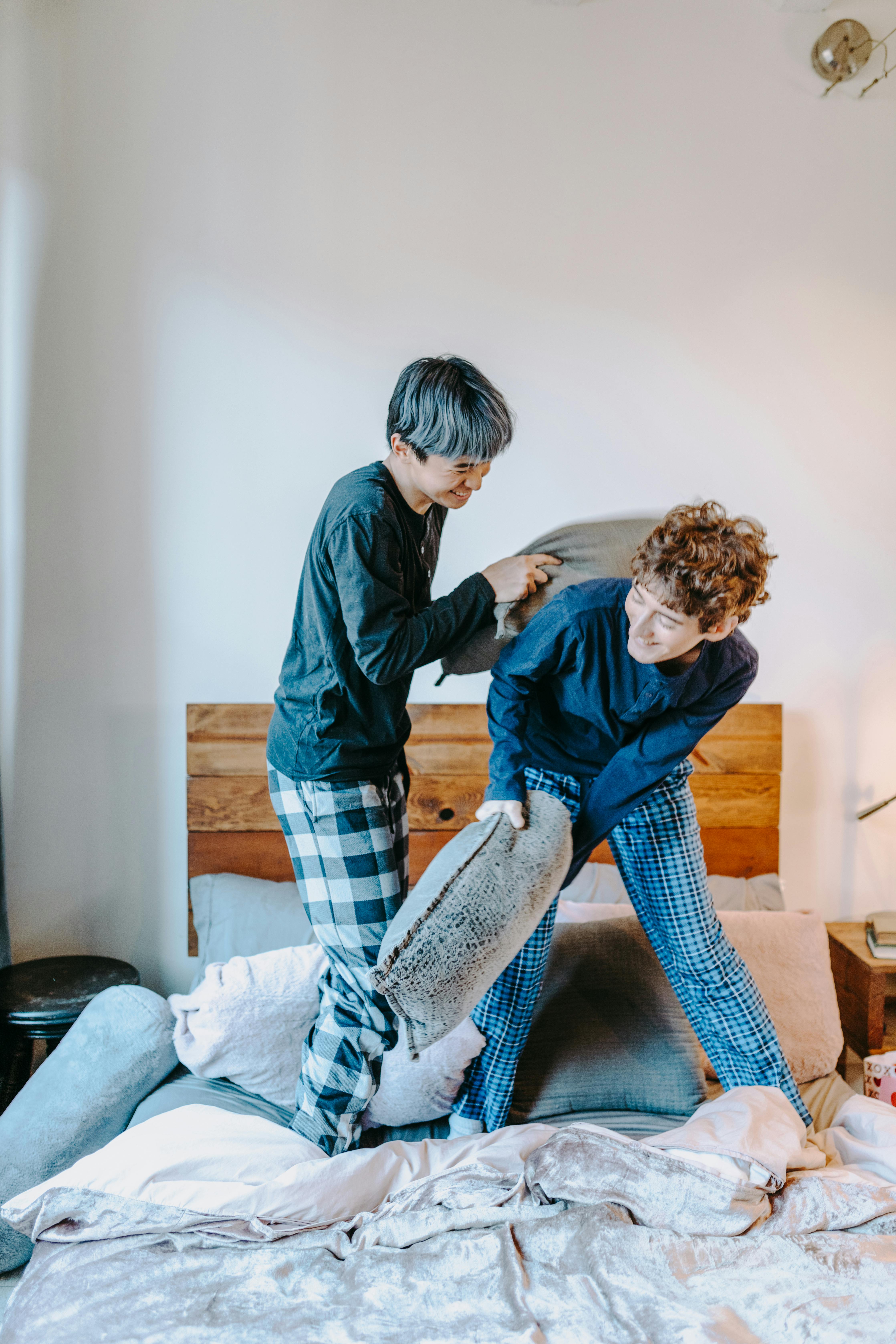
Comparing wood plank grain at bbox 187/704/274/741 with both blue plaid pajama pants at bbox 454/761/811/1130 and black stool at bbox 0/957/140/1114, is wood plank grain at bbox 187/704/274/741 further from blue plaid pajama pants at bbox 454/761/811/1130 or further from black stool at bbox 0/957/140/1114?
blue plaid pajama pants at bbox 454/761/811/1130

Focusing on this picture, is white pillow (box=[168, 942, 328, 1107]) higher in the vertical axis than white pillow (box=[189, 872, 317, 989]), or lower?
lower

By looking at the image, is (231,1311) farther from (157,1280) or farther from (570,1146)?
(570,1146)

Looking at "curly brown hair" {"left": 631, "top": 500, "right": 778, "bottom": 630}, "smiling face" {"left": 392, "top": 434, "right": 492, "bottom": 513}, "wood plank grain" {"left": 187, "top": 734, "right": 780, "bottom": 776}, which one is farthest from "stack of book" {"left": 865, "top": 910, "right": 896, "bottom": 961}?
"smiling face" {"left": 392, "top": 434, "right": 492, "bottom": 513}

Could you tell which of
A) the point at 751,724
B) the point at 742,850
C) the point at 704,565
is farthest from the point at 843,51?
the point at 742,850

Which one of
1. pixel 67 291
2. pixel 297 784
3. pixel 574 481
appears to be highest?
pixel 67 291

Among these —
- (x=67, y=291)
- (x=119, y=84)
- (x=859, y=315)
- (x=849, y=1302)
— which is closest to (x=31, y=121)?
(x=119, y=84)

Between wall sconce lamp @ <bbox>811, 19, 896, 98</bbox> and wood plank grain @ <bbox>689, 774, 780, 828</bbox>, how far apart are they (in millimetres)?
1729

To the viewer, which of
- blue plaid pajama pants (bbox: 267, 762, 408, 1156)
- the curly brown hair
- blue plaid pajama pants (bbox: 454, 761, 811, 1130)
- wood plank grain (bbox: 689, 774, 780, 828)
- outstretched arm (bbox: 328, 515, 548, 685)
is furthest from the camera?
wood plank grain (bbox: 689, 774, 780, 828)

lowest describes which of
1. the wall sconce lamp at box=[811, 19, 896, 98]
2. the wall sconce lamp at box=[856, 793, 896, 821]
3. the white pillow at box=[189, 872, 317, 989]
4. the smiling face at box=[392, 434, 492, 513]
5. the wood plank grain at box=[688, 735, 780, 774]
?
the white pillow at box=[189, 872, 317, 989]

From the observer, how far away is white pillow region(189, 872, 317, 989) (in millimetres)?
1992

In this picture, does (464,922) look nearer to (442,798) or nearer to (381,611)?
(381,611)

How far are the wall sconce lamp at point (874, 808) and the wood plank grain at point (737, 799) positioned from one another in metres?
0.26

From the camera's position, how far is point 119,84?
205 centimetres

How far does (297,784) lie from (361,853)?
0.15 m
